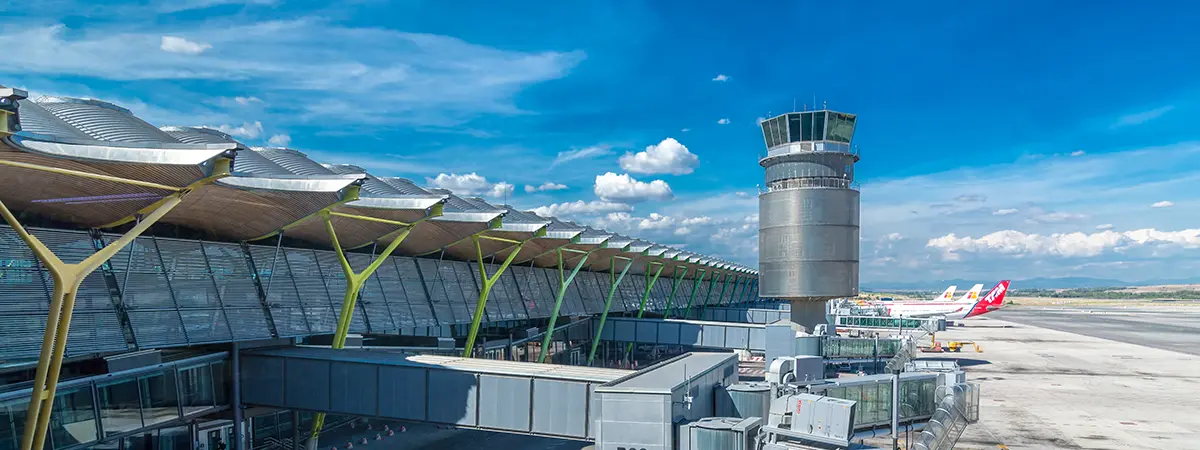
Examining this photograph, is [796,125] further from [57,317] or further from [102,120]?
[57,317]

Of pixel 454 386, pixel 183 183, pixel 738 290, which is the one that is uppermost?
pixel 183 183

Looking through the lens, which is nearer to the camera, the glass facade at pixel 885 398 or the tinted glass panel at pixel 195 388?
the tinted glass panel at pixel 195 388

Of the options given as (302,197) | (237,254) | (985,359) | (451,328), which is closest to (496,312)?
(451,328)

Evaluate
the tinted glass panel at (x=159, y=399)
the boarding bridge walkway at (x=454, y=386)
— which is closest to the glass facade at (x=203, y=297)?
the tinted glass panel at (x=159, y=399)

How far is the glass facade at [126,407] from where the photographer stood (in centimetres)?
1747

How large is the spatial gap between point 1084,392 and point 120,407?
56.8 metres

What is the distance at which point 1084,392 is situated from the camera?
51.2 metres

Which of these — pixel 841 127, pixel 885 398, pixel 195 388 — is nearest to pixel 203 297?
pixel 195 388

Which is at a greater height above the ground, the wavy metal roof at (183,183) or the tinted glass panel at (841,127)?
the tinted glass panel at (841,127)

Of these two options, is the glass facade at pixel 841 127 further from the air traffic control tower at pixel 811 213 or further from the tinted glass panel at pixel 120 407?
the tinted glass panel at pixel 120 407

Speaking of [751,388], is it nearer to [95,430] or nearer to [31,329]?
[95,430]

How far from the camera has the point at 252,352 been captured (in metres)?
23.3

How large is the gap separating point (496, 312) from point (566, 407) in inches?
895

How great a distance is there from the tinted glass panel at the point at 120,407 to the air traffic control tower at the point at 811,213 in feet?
128
